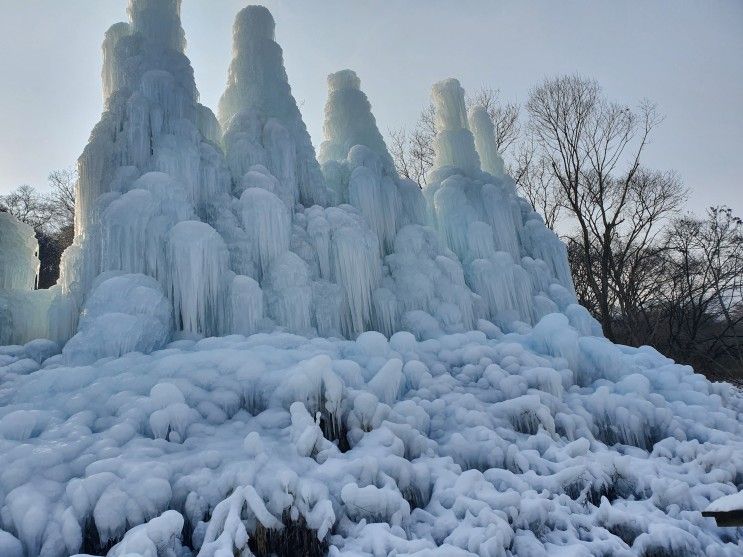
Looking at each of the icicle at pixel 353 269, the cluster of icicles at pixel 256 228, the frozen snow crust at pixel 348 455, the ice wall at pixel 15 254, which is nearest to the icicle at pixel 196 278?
the cluster of icicles at pixel 256 228

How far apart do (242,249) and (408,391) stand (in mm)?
3050

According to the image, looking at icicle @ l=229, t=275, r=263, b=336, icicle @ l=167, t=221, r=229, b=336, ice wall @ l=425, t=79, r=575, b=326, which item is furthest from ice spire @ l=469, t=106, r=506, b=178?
icicle @ l=167, t=221, r=229, b=336

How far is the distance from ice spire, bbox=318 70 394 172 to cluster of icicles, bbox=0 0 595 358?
0.10ft

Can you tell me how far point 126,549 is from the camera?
8.93 ft

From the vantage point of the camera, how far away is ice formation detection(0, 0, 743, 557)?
3.27 m

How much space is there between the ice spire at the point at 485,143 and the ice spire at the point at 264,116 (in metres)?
5.22

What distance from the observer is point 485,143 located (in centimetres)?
1183

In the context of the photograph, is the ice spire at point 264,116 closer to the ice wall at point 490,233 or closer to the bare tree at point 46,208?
the ice wall at point 490,233

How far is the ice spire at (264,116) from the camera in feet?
25.1

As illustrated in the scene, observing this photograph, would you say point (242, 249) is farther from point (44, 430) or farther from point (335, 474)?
point (335, 474)

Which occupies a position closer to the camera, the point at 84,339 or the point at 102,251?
the point at 84,339

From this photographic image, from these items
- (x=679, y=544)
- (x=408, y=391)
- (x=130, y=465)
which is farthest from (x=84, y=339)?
(x=679, y=544)

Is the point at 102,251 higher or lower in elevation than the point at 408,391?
higher

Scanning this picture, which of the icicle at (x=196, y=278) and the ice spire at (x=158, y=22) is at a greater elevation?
the ice spire at (x=158, y=22)
